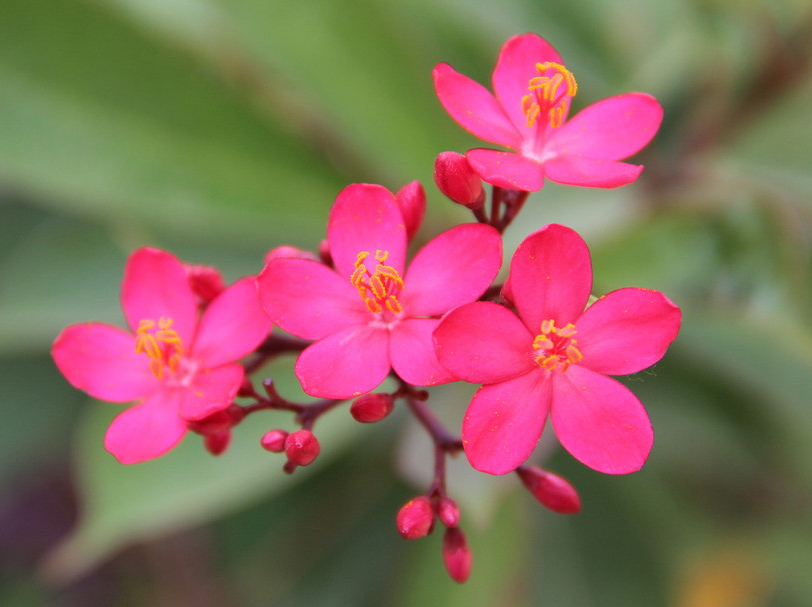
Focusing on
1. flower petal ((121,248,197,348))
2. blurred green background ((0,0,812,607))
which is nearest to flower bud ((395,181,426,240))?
flower petal ((121,248,197,348))

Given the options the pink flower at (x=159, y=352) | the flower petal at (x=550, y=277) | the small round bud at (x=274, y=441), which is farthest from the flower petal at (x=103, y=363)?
the flower petal at (x=550, y=277)

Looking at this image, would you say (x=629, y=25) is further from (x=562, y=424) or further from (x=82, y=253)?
(x=562, y=424)

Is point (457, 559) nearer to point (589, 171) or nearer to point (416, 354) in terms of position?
point (416, 354)

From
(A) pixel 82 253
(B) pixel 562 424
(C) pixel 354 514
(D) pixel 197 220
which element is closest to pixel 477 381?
(B) pixel 562 424

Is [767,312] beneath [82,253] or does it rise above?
above

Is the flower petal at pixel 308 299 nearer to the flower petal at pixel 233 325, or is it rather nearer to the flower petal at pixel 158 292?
the flower petal at pixel 233 325
